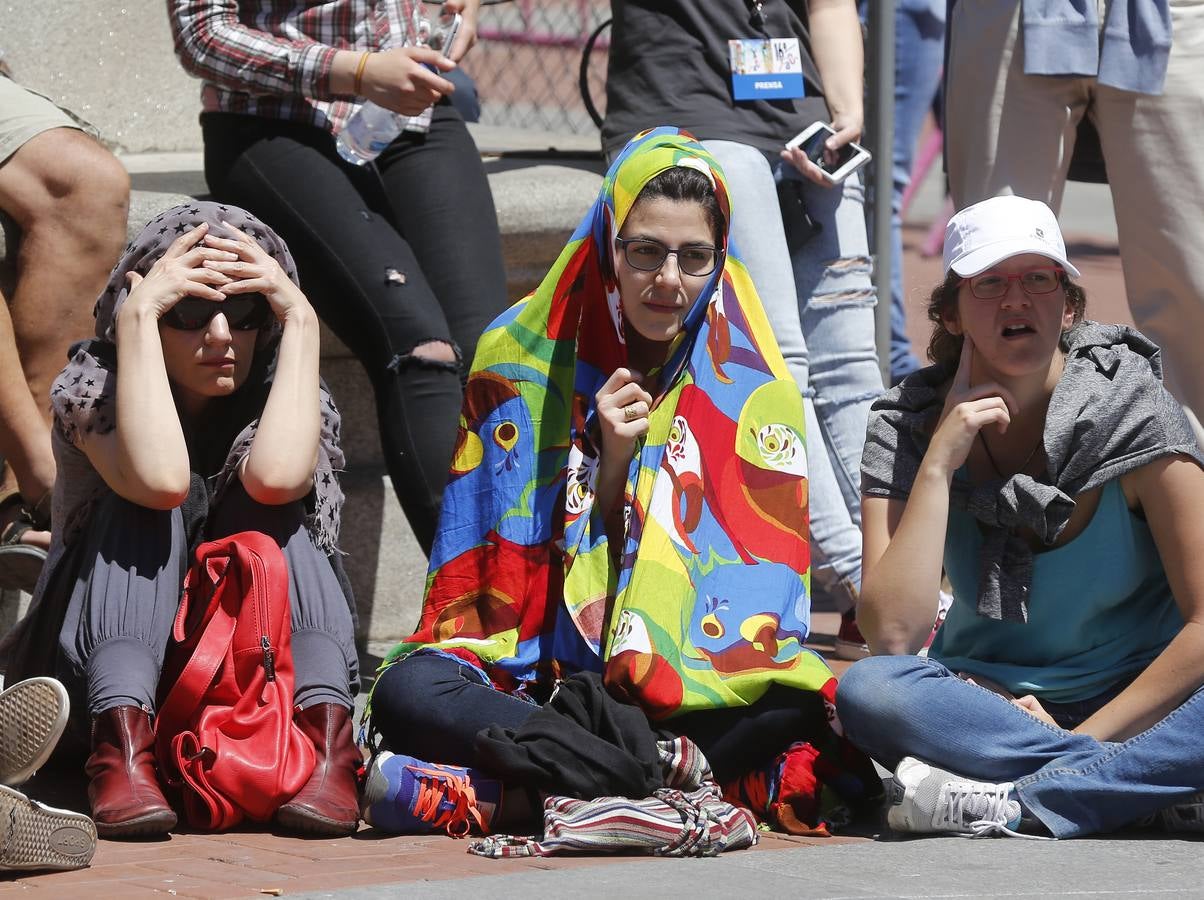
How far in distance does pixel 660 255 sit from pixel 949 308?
0.56 m

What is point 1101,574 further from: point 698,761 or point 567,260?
point 567,260

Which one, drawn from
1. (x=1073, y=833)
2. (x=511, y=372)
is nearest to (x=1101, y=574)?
(x=1073, y=833)

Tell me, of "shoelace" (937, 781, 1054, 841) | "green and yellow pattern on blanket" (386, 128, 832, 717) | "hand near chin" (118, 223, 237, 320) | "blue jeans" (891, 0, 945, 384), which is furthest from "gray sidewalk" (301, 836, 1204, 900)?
"blue jeans" (891, 0, 945, 384)

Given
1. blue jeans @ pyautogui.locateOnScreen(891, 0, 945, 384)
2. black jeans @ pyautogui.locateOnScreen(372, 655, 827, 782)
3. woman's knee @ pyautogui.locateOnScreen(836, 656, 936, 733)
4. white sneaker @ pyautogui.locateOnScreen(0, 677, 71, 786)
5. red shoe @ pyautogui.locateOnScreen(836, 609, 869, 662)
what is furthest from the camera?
blue jeans @ pyautogui.locateOnScreen(891, 0, 945, 384)

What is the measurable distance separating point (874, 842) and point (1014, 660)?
1.64ft

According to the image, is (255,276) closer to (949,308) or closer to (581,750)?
(581,750)

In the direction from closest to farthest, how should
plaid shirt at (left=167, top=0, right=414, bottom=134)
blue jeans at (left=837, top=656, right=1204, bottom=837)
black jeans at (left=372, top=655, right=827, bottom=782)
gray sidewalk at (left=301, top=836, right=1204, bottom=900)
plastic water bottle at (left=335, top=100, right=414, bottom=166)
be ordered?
gray sidewalk at (left=301, top=836, right=1204, bottom=900)
blue jeans at (left=837, top=656, right=1204, bottom=837)
black jeans at (left=372, top=655, right=827, bottom=782)
plaid shirt at (left=167, top=0, right=414, bottom=134)
plastic water bottle at (left=335, top=100, right=414, bottom=166)

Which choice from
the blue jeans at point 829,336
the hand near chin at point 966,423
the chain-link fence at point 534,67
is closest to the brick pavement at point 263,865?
the hand near chin at point 966,423

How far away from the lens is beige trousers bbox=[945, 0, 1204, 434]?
4406mm

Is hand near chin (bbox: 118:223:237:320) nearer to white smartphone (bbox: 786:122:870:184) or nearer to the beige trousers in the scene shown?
white smartphone (bbox: 786:122:870:184)

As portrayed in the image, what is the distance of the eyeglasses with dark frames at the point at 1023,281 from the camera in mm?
3436

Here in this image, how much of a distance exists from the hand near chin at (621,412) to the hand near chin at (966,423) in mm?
561

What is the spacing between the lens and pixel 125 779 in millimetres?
3316

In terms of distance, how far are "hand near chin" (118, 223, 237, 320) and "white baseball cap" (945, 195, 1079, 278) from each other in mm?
1387
